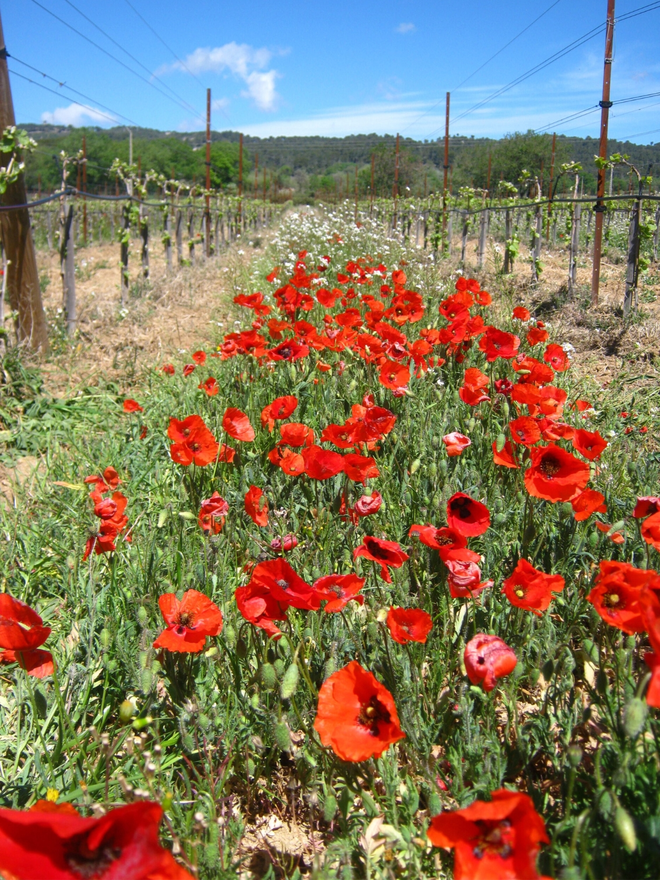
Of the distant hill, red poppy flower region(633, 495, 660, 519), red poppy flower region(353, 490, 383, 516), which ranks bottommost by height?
red poppy flower region(353, 490, 383, 516)

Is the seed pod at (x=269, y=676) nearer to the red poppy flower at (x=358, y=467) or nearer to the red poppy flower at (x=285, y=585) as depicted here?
the red poppy flower at (x=285, y=585)

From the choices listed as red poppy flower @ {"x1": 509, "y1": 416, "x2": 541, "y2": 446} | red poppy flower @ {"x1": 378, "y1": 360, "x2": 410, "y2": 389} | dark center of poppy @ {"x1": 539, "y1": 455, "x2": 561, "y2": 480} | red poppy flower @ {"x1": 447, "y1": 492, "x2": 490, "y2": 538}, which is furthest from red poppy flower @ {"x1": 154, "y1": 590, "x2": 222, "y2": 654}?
red poppy flower @ {"x1": 378, "y1": 360, "x2": 410, "y2": 389}

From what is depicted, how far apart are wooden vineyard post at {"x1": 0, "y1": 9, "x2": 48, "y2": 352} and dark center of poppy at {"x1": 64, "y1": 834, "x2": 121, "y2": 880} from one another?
514cm

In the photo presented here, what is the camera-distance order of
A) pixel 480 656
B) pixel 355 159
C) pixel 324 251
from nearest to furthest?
pixel 480 656 → pixel 324 251 → pixel 355 159

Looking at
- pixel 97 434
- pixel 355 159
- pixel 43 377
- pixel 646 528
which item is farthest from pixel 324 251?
pixel 355 159

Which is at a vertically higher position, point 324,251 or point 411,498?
point 324,251

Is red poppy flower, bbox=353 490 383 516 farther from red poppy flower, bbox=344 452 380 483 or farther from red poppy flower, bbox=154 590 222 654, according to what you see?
red poppy flower, bbox=154 590 222 654

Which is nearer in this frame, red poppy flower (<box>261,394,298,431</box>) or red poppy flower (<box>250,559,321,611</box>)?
red poppy flower (<box>250,559,321,611</box>)

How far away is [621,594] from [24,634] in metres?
1.16

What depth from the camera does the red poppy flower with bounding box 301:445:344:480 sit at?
1.73 metres

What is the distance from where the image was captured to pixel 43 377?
5.21m

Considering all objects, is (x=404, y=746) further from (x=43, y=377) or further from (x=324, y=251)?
(x=324, y=251)

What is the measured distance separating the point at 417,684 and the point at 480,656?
→ 345 mm

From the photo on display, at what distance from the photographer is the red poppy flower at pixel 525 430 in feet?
6.42
